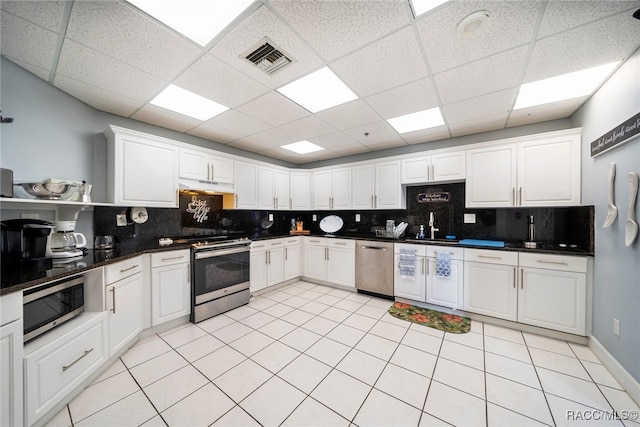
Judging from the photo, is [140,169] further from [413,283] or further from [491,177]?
[491,177]

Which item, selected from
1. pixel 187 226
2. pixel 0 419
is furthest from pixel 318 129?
pixel 0 419

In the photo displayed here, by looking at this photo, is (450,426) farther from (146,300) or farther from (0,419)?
(146,300)

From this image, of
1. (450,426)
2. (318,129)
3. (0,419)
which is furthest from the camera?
(318,129)

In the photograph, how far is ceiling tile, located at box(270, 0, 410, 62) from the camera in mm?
1292

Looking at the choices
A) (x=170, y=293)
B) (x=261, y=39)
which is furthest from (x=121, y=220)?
(x=261, y=39)

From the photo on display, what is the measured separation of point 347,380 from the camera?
1.77m

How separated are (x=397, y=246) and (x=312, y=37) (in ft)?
9.12

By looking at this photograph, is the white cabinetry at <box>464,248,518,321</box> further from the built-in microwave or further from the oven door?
the built-in microwave

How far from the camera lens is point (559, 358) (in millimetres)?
2043

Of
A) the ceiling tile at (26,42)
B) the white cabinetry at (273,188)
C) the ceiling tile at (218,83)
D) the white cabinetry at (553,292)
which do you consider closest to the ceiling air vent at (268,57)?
the ceiling tile at (218,83)

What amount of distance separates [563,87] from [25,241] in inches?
187

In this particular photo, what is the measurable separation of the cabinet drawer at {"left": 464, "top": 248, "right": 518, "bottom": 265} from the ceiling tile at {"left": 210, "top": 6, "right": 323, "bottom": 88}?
274cm

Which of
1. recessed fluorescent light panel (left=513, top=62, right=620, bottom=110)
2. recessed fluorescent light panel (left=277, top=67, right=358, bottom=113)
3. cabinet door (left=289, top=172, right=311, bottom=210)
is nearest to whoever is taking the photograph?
recessed fluorescent light panel (left=513, top=62, right=620, bottom=110)

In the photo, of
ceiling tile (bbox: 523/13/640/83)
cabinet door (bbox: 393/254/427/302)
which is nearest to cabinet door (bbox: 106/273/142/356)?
cabinet door (bbox: 393/254/427/302)
